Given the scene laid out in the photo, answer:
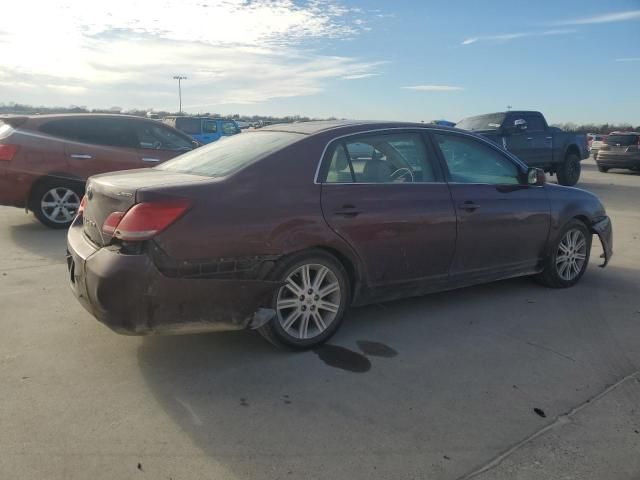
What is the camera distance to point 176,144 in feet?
29.0

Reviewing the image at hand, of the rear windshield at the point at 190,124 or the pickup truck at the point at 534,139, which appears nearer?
the pickup truck at the point at 534,139

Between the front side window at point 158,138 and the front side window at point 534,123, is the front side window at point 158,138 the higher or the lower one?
the lower one

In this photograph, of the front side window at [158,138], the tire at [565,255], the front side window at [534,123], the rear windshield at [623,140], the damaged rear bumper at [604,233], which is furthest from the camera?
the rear windshield at [623,140]

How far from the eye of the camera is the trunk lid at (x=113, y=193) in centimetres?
334

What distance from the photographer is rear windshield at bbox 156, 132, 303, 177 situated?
3.74 m

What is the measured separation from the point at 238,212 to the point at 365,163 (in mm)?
1198

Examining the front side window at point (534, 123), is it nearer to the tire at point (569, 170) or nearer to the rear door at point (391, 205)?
the tire at point (569, 170)

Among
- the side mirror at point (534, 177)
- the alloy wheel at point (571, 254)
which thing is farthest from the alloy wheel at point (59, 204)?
the alloy wheel at point (571, 254)

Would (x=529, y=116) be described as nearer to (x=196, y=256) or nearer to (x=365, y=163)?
(x=365, y=163)

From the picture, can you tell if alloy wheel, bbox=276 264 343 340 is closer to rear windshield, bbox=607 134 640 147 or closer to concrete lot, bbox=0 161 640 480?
concrete lot, bbox=0 161 640 480

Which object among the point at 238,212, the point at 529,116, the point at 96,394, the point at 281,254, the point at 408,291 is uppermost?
the point at 529,116

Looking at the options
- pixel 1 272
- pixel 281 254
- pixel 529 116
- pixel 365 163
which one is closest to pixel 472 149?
pixel 365 163

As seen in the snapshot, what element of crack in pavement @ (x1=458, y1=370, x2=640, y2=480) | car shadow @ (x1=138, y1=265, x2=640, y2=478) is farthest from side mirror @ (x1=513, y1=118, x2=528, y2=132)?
crack in pavement @ (x1=458, y1=370, x2=640, y2=480)

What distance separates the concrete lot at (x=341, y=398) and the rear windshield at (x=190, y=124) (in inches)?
703
